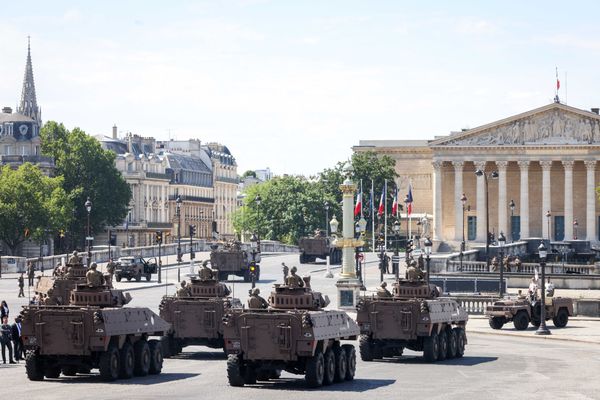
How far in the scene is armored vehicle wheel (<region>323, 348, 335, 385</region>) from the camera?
39.7 meters

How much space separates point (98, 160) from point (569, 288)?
8569 centimetres

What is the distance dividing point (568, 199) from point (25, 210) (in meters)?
52.8

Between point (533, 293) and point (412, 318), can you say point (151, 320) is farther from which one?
point (533, 293)

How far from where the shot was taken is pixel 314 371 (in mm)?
38719

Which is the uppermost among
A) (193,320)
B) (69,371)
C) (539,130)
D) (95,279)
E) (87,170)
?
(539,130)

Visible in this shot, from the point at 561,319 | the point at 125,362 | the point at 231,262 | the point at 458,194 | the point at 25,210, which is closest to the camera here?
the point at 125,362

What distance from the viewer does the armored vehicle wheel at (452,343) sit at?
161 feet

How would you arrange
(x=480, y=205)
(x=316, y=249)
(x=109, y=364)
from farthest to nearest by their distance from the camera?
(x=480, y=205) < (x=316, y=249) < (x=109, y=364)

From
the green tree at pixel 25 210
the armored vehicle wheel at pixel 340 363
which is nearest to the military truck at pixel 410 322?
the armored vehicle wheel at pixel 340 363

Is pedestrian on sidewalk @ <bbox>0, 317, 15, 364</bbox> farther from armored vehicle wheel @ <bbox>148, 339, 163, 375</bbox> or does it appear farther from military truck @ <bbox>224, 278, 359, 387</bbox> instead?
military truck @ <bbox>224, 278, 359, 387</bbox>

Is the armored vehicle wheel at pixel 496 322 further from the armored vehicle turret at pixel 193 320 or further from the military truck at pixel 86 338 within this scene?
the military truck at pixel 86 338

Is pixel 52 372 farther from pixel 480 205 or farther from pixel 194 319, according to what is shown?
pixel 480 205

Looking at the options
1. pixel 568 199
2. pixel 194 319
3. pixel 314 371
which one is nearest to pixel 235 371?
pixel 314 371

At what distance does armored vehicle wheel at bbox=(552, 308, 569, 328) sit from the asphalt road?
37.1 feet
